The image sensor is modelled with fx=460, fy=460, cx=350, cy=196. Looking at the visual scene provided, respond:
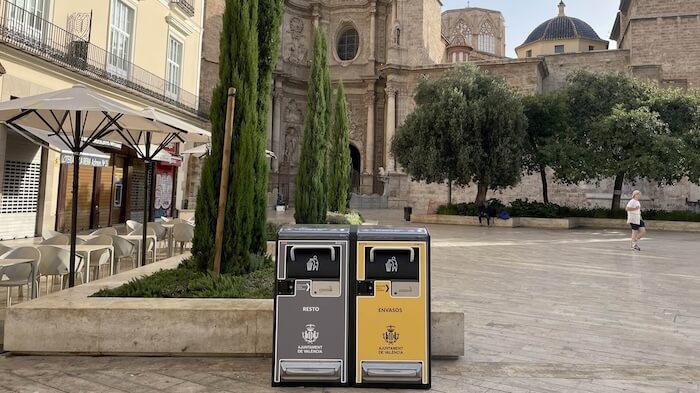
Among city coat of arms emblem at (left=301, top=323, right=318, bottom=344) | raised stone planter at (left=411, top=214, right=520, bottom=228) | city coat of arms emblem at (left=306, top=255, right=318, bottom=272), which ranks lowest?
city coat of arms emblem at (left=301, top=323, right=318, bottom=344)

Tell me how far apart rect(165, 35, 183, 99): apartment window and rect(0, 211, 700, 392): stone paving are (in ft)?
44.1

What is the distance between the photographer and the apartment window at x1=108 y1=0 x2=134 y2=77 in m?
13.9

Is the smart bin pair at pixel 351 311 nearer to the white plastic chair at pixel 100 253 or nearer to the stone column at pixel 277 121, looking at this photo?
the white plastic chair at pixel 100 253

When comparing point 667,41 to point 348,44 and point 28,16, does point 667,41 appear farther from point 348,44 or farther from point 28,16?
point 28,16

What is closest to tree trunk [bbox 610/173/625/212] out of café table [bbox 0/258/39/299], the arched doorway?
the arched doorway

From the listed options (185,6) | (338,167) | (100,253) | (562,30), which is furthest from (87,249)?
(562,30)

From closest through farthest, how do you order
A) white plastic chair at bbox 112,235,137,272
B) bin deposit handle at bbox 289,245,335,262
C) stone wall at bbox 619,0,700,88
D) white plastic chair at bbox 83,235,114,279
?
1. bin deposit handle at bbox 289,245,335,262
2. white plastic chair at bbox 83,235,114,279
3. white plastic chair at bbox 112,235,137,272
4. stone wall at bbox 619,0,700,88

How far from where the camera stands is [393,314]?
3135 mm

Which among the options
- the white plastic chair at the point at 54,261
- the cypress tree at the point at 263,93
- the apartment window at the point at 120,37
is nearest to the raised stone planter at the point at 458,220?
the apartment window at the point at 120,37

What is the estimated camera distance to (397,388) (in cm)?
321

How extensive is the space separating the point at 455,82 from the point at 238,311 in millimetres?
19478

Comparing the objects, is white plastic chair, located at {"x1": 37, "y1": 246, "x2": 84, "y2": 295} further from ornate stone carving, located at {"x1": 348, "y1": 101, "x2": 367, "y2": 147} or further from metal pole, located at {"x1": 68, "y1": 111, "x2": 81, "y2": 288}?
ornate stone carving, located at {"x1": 348, "y1": 101, "x2": 367, "y2": 147}

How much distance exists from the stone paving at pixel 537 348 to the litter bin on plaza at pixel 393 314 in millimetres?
293

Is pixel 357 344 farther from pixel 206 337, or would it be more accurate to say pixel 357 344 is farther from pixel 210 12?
pixel 210 12
